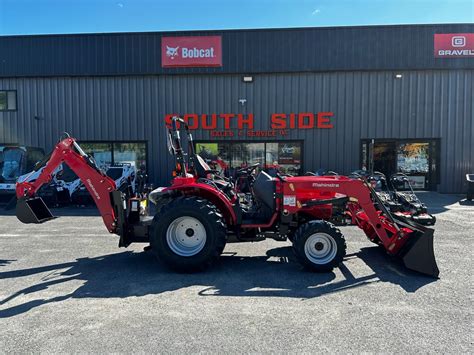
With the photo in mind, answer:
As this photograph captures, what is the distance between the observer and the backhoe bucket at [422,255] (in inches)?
171

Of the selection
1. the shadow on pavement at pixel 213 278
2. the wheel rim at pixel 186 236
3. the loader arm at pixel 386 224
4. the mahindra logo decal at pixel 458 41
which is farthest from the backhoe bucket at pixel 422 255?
the mahindra logo decal at pixel 458 41

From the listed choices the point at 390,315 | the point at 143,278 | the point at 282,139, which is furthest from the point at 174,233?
the point at 282,139

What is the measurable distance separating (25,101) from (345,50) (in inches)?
532

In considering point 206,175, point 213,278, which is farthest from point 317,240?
point 206,175

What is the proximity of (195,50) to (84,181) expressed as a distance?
9.65 m

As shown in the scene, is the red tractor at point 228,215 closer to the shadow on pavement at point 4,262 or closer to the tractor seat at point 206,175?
the tractor seat at point 206,175

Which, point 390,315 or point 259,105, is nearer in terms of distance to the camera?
point 390,315

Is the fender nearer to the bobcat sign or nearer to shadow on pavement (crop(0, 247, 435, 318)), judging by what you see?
shadow on pavement (crop(0, 247, 435, 318))

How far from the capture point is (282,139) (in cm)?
1357

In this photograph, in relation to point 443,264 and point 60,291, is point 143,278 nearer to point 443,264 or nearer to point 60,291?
point 60,291

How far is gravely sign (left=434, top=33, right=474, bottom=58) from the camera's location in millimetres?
12953

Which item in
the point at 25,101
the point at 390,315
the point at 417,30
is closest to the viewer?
the point at 390,315

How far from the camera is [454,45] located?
12977mm

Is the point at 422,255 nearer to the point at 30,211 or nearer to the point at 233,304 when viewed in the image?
the point at 233,304
